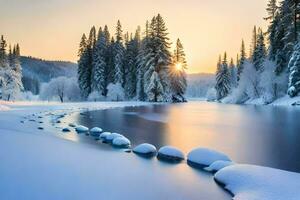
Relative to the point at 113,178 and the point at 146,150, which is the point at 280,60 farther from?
the point at 113,178

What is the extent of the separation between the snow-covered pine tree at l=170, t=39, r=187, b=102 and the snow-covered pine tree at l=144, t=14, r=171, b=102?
8.99ft

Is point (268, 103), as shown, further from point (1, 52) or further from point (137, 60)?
point (1, 52)

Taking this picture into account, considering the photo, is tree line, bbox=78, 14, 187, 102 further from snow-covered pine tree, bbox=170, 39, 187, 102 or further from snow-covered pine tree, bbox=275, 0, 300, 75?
snow-covered pine tree, bbox=275, 0, 300, 75

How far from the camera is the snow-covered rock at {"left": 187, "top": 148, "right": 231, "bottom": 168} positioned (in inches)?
414

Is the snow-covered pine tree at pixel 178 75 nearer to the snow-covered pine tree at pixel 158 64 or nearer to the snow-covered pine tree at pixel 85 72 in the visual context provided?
the snow-covered pine tree at pixel 158 64

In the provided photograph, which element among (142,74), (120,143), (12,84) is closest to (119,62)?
(142,74)

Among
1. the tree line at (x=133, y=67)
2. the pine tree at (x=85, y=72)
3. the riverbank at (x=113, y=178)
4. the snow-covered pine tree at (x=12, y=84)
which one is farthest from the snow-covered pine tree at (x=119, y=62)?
the riverbank at (x=113, y=178)

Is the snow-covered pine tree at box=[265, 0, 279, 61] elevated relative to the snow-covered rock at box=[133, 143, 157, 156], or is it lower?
elevated

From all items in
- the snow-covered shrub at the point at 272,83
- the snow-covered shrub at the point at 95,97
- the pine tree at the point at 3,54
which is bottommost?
the snow-covered shrub at the point at 95,97

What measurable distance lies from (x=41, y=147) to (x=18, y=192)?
471 cm

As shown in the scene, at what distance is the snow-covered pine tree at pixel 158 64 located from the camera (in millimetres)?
57188

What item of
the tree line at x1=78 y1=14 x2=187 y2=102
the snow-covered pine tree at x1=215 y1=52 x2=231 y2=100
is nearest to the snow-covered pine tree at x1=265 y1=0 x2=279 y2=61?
the tree line at x1=78 y1=14 x2=187 y2=102

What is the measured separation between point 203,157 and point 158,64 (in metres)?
48.9

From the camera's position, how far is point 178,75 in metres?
64.4
